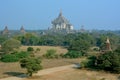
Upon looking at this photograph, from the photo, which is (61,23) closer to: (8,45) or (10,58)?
(8,45)

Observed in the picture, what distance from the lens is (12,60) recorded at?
38.0 m

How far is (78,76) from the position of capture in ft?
90.1

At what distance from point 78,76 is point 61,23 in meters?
97.9

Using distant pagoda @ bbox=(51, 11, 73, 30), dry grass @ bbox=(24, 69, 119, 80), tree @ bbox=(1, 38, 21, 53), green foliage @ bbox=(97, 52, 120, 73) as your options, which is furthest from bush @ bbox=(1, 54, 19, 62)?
distant pagoda @ bbox=(51, 11, 73, 30)

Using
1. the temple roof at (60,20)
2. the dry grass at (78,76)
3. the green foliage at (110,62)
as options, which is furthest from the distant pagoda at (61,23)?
the dry grass at (78,76)

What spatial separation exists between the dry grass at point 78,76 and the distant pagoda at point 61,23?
94895 millimetres

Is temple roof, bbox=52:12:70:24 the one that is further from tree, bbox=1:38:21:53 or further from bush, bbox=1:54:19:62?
bush, bbox=1:54:19:62

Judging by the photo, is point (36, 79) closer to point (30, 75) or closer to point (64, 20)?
point (30, 75)

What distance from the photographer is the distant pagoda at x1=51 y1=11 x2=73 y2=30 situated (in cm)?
12488

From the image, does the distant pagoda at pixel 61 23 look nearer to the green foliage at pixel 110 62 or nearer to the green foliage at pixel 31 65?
the green foliage at pixel 110 62

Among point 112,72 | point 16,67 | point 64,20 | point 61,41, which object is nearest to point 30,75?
point 16,67

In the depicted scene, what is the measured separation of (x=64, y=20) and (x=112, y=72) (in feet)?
315

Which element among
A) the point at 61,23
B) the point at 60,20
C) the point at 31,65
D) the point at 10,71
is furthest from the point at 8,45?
the point at 61,23

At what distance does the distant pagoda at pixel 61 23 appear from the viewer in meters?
125
